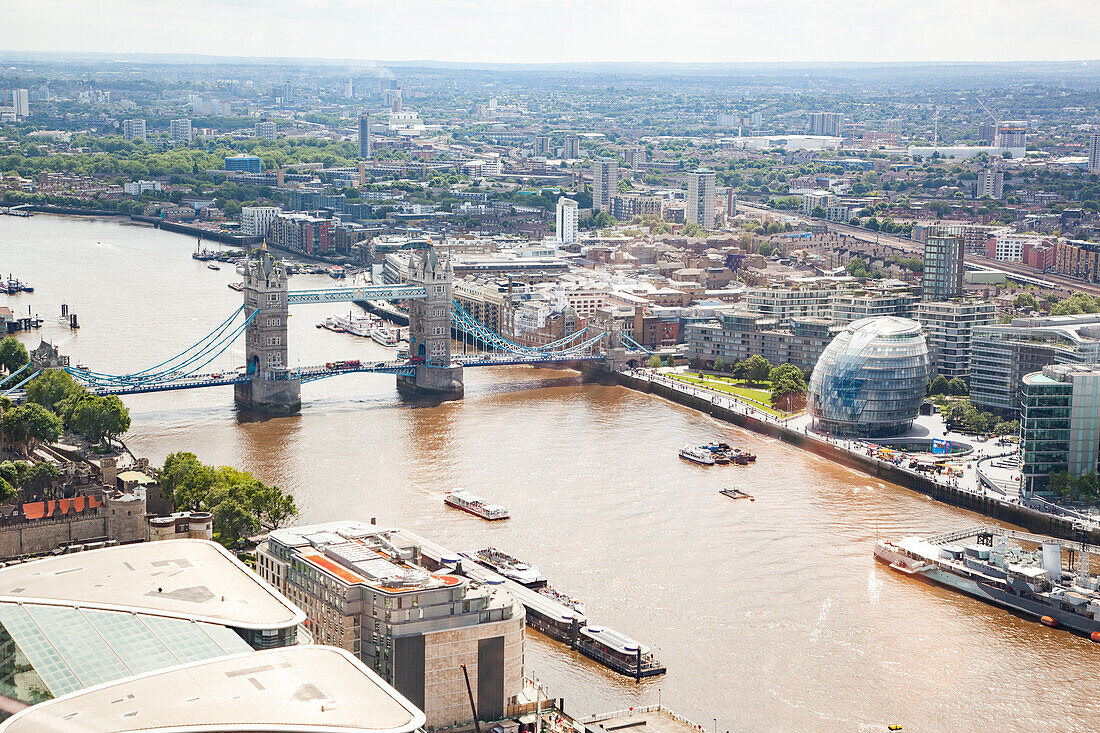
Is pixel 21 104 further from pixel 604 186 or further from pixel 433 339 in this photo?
pixel 433 339

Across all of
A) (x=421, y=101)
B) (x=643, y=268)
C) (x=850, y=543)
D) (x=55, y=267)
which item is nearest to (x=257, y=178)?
(x=55, y=267)

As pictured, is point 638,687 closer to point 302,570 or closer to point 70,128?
point 302,570

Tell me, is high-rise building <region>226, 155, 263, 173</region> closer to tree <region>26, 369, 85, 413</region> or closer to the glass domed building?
tree <region>26, 369, 85, 413</region>

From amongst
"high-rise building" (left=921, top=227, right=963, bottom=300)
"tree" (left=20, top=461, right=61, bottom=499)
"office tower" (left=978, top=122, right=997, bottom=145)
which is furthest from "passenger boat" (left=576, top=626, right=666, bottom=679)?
"office tower" (left=978, top=122, right=997, bottom=145)

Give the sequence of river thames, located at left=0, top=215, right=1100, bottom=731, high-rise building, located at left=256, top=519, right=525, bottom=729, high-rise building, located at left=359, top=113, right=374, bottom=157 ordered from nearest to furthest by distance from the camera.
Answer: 1. high-rise building, located at left=256, top=519, right=525, bottom=729
2. river thames, located at left=0, top=215, right=1100, bottom=731
3. high-rise building, located at left=359, top=113, right=374, bottom=157

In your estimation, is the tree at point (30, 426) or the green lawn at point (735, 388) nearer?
the tree at point (30, 426)

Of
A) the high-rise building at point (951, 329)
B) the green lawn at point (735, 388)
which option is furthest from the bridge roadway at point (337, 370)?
the high-rise building at point (951, 329)

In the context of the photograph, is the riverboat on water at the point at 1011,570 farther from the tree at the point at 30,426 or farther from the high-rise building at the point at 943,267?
the high-rise building at the point at 943,267
